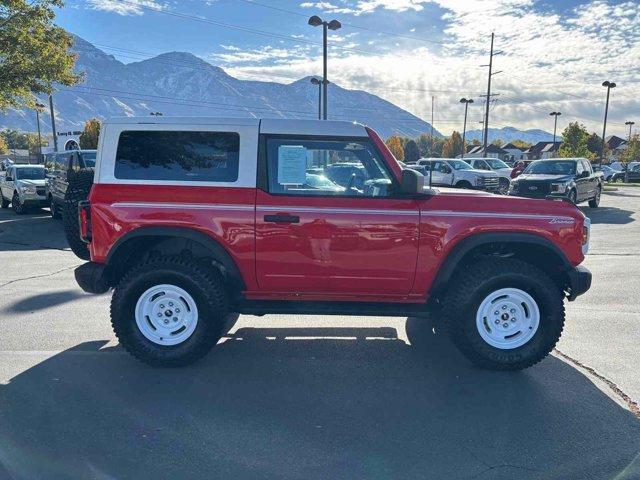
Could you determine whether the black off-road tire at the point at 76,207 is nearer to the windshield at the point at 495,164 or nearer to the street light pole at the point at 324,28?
the street light pole at the point at 324,28

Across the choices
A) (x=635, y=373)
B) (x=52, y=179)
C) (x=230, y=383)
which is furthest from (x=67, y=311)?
(x=52, y=179)

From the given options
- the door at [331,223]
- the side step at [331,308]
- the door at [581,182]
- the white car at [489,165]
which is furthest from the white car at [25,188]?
the white car at [489,165]

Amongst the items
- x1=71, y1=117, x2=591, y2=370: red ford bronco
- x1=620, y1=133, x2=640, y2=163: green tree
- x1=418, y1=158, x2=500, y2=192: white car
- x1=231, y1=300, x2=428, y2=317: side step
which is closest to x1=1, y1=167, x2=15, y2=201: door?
x1=418, y1=158, x2=500, y2=192: white car

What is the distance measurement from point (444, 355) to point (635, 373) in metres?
1.54

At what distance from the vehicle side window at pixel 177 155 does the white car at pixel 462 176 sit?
16.1m

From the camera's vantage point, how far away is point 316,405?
359 centimetres

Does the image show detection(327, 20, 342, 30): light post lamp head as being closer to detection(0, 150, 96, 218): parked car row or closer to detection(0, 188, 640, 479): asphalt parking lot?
detection(0, 150, 96, 218): parked car row

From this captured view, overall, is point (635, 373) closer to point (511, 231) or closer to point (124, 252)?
point (511, 231)

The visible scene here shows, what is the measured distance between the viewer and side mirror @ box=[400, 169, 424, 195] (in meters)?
3.96

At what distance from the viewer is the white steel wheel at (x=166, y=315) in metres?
4.25

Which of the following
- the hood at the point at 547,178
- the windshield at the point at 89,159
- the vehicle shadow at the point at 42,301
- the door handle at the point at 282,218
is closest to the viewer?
the door handle at the point at 282,218

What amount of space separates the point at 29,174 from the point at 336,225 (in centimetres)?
1654

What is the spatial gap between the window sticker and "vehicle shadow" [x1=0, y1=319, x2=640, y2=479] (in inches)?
62.9

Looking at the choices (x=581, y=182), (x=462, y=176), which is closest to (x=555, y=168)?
(x=581, y=182)
